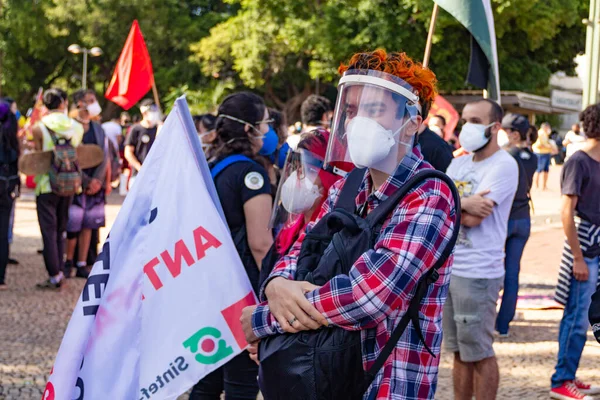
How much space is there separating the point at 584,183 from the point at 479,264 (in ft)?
3.65

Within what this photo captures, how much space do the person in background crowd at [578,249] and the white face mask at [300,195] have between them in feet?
8.55

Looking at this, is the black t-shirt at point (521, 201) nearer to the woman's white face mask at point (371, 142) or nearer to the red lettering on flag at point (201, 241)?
the red lettering on flag at point (201, 241)

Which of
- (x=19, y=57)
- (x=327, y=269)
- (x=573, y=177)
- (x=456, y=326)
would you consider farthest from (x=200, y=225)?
(x=19, y=57)

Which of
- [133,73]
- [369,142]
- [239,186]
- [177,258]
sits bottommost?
[177,258]

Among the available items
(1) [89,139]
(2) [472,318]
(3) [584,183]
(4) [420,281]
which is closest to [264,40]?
(1) [89,139]

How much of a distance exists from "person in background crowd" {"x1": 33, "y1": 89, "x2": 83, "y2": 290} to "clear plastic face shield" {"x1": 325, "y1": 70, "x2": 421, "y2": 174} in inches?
251

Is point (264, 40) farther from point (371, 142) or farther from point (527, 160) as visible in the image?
point (371, 142)

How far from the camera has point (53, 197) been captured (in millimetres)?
8641

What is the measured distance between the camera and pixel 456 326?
15.4 ft

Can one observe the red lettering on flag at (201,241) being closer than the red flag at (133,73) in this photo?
Yes

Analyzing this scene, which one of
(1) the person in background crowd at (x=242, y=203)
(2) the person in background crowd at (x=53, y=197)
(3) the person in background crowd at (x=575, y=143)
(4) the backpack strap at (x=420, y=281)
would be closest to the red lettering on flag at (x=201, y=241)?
(1) the person in background crowd at (x=242, y=203)

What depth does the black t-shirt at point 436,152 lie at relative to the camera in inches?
202

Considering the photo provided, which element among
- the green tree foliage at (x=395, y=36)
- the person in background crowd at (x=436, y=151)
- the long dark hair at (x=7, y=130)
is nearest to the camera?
the person in background crowd at (x=436, y=151)

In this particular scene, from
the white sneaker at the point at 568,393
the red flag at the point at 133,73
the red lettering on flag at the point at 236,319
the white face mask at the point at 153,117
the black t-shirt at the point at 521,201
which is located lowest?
the white sneaker at the point at 568,393
